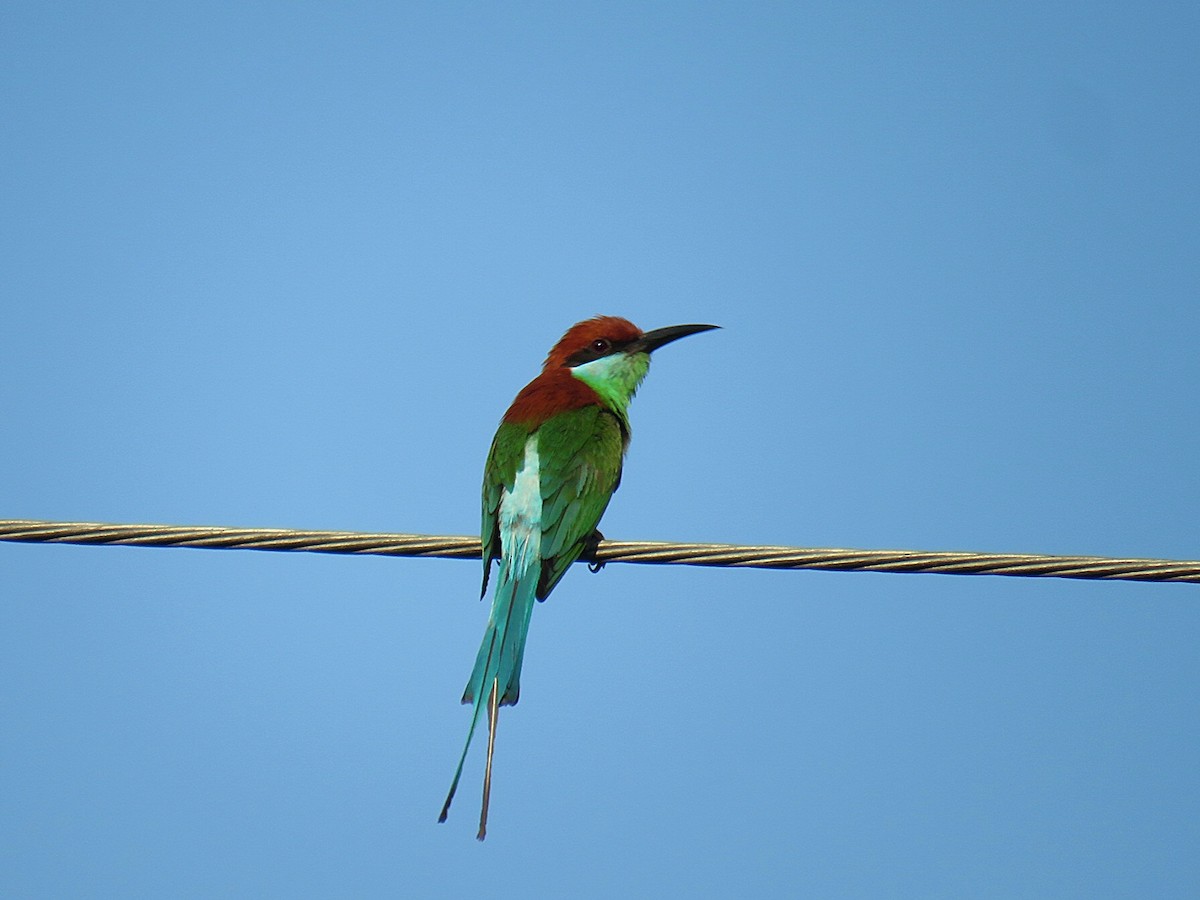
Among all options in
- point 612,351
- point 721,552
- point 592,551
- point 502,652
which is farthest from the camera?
point 612,351

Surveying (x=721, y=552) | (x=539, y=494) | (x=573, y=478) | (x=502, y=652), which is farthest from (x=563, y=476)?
(x=721, y=552)

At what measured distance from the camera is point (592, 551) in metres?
4.49

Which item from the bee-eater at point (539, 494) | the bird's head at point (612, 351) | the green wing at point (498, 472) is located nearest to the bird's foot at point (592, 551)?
the bee-eater at point (539, 494)

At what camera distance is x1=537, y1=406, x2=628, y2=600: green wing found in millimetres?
4426

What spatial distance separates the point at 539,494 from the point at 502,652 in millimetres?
740

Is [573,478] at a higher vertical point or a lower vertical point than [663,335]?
lower

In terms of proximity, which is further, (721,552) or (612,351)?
(612,351)

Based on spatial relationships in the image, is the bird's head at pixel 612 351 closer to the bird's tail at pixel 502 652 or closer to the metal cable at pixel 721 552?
the bird's tail at pixel 502 652

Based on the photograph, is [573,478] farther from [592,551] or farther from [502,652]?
[502,652]

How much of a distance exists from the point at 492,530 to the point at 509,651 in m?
0.59

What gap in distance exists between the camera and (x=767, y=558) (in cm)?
326

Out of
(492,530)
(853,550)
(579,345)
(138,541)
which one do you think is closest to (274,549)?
(138,541)

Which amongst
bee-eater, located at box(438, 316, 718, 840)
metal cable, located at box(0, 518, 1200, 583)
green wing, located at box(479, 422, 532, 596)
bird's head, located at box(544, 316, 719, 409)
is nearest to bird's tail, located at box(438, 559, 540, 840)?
bee-eater, located at box(438, 316, 718, 840)

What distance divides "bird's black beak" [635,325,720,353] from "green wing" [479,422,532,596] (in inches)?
41.0
